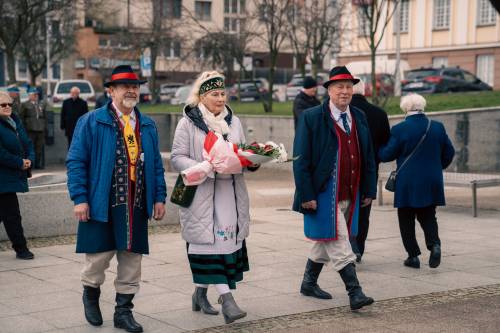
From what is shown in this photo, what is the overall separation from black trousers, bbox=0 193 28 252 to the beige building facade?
40834 mm

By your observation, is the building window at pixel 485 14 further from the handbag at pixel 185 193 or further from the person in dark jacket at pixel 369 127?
the handbag at pixel 185 193

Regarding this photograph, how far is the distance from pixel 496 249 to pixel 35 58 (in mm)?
46035

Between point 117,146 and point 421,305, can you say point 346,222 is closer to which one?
point 421,305

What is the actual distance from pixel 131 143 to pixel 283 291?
208 centimetres

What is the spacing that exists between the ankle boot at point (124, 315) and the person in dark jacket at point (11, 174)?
316 cm

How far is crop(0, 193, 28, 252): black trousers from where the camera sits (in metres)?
9.49

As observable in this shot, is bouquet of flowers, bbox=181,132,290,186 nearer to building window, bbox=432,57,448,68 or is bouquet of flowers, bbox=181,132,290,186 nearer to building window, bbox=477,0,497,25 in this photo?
building window, bbox=477,0,497,25

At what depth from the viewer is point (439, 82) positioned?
37000 mm

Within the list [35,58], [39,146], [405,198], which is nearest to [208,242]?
[405,198]

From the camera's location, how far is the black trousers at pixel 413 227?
8.92 metres

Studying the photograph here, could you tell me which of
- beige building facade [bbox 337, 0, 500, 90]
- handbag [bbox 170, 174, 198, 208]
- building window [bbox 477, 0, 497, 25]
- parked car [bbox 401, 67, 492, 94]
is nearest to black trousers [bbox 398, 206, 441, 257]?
handbag [bbox 170, 174, 198, 208]

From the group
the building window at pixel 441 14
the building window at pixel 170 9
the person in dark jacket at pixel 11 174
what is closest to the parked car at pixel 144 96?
the building window at pixel 170 9

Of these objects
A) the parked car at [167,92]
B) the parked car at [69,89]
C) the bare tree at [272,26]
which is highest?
the bare tree at [272,26]

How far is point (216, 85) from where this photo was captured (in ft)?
22.1
